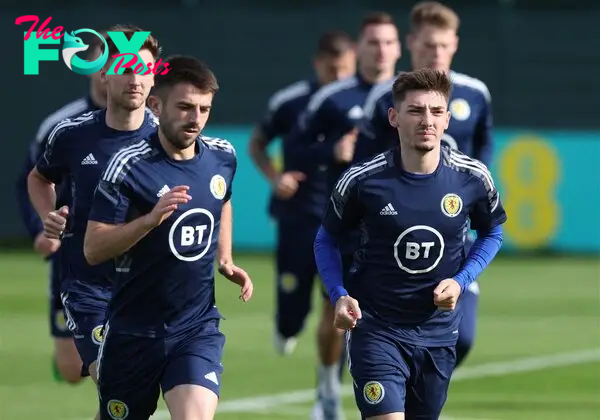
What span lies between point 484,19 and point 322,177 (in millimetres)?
11469

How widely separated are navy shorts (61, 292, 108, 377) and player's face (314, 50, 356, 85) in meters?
4.95

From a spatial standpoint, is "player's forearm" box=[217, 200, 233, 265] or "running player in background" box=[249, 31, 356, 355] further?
"running player in background" box=[249, 31, 356, 355]

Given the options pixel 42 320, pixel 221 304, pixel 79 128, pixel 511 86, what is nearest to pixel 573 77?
pixel 511 86

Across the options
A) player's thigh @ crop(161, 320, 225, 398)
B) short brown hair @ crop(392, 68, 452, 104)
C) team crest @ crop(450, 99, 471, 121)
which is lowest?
player's thigh @ crop(161, 320, 225, 398)

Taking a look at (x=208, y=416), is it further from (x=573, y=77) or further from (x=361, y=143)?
(x=573, y=77)

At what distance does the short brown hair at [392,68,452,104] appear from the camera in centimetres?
733

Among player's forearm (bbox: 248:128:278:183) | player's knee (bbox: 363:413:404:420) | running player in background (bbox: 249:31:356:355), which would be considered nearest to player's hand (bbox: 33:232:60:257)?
player's knee (bbox: 363:413:404:420)

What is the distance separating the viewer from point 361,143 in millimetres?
9516

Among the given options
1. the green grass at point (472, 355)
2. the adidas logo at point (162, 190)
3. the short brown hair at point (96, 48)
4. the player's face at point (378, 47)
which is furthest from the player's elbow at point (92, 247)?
the player's face at point (378, 47)

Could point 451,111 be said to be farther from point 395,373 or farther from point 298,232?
point 298,232

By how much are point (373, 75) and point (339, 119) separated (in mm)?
517

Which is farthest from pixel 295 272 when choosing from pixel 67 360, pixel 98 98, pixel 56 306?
pixel 98 98

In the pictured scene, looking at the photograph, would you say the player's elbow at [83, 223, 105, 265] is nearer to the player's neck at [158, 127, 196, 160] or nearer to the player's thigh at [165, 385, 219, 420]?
the player's neck at [158, 127, 196, 160]

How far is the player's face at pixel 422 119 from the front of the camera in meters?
7.26
